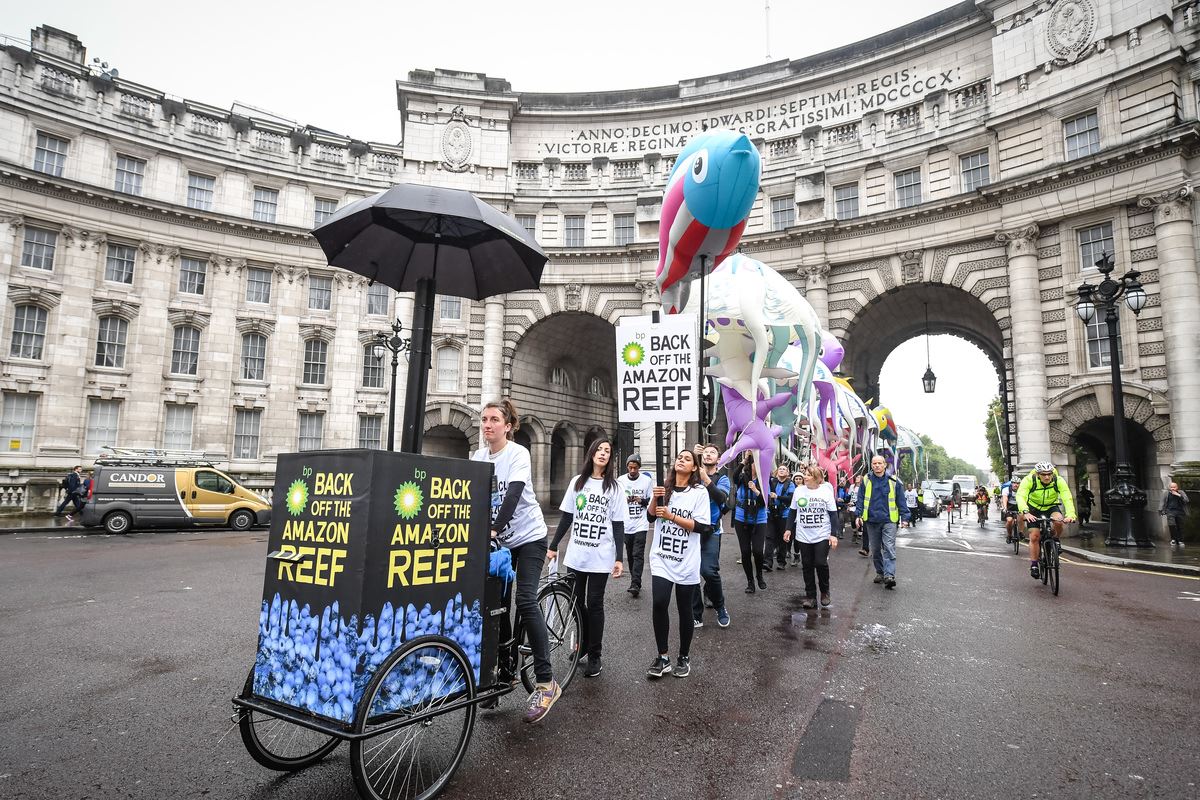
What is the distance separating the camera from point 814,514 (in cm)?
827

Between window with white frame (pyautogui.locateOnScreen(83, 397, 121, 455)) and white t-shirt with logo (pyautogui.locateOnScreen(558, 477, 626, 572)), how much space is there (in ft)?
85.8

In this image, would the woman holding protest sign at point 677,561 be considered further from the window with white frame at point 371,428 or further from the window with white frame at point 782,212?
the window with white frame at point 371,428

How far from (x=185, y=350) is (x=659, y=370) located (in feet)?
86.5

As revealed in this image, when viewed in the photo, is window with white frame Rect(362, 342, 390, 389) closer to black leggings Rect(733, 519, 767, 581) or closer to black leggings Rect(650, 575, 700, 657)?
black leggings Rect(733, 519, 767, 581)

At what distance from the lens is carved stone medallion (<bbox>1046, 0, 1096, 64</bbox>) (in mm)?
20984

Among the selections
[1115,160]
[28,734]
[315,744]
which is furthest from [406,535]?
[1115,160]

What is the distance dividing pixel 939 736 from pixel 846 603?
4642mm

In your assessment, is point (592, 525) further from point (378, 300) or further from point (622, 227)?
point (378, 300)

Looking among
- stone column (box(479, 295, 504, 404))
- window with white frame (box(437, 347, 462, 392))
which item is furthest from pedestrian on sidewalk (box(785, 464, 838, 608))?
window with white frame (box(437, 347, 462, 392))

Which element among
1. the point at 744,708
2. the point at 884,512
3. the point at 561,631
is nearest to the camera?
the point at 744,708

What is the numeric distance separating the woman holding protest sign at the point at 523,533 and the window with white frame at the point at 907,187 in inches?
983

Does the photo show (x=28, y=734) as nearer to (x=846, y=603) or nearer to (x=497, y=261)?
(x=497, y=261)

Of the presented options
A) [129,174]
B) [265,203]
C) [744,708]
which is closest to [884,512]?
[744,708]

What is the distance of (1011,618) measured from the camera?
7695 millimetres
